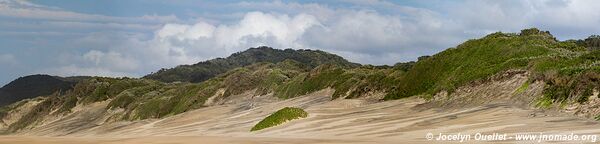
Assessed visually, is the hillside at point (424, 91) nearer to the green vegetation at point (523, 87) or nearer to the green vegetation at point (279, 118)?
the green vegetation at point (523, 87)

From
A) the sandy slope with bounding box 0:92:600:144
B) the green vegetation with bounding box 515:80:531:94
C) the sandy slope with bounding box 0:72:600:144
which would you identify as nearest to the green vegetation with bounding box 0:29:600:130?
the green vegetation with bounding box 515:80:531:94

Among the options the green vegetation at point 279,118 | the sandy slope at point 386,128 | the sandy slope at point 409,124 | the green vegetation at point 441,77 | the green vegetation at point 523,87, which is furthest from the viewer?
the green vegetation at point 279,118

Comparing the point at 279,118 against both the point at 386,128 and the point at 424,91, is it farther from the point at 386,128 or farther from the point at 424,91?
the point at 424,91

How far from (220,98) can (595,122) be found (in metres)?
53.6

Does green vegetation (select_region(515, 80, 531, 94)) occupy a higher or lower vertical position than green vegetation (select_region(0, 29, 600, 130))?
lower

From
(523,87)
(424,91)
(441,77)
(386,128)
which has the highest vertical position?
(441,77)

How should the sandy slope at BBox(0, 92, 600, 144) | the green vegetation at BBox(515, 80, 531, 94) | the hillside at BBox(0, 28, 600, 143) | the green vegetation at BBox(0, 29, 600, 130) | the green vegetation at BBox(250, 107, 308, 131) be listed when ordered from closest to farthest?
the sandy slope at BBox(0, 92, 600, 144) < the hillside at BBox(0, 28, 600, 143) < the green vegetation at BBox(0, 29, 600, 130) < the green vegetation at BBox(515, 80, 531, 94) < the green vegetation at BBox(250, 107, 308, 131)

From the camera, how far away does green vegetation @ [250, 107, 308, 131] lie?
2498 centimetres

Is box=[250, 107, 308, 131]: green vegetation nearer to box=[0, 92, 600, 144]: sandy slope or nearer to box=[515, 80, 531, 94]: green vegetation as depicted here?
box=[0, 92, 600, 144]: sandy slope

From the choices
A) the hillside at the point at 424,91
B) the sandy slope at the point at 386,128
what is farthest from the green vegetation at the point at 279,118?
the hillside at the point at 424,91

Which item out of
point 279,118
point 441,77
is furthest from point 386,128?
point 441,77

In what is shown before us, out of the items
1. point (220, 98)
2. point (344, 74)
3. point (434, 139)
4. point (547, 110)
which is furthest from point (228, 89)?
point (434, 139)

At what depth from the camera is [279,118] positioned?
25.6m

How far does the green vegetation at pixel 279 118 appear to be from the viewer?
984 inches
